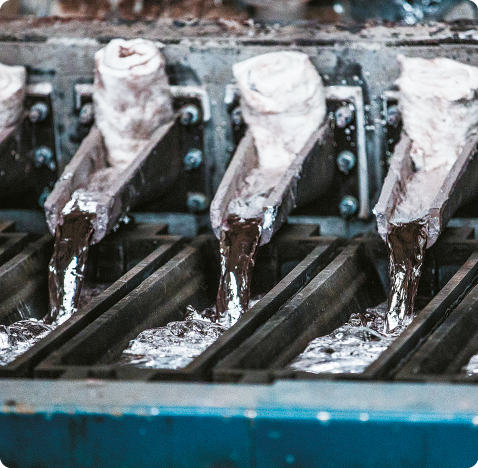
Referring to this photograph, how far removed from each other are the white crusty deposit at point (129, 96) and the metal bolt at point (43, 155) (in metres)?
0.24

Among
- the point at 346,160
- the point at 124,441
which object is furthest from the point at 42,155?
the point at 124,441

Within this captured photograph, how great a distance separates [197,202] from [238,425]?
1394 mm

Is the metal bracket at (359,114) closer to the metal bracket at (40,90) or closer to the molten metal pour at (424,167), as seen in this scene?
the molten metal pour at (424,167)

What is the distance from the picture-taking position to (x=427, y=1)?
3.54 metres

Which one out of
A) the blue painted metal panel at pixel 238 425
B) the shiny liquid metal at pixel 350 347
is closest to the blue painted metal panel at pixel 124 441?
the blue painted metal panel at pixel 238 425

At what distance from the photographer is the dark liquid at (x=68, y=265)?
2.69 metres

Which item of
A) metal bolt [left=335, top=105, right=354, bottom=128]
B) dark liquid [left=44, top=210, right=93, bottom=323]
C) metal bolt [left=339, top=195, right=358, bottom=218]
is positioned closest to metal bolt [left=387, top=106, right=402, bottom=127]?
metal bolt [left=335, top=105, right=354, bottom=128]

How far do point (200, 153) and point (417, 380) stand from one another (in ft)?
4.62

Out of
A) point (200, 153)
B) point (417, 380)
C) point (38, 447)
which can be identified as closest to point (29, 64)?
point (200, 153)

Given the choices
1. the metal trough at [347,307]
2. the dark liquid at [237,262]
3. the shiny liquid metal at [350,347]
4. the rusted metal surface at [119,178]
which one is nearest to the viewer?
the metal trough at [347,307]

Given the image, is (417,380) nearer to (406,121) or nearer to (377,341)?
(377,341)

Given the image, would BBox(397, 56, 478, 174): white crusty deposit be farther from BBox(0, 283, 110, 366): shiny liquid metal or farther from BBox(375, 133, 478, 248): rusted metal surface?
BBox(0, 283, 110, 366): shiny liquid metal

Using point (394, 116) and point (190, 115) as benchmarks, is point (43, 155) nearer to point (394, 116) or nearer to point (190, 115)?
point (190, 115)

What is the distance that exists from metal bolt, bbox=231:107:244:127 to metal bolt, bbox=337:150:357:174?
1.11ft
